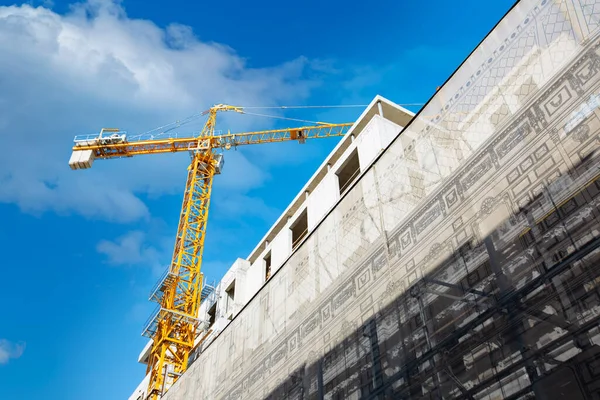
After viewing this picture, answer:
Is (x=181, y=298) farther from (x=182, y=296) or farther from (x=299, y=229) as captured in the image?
(x=299, y=229)

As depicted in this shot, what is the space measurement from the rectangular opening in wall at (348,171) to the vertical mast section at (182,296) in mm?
19249

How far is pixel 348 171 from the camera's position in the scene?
81.5 ft

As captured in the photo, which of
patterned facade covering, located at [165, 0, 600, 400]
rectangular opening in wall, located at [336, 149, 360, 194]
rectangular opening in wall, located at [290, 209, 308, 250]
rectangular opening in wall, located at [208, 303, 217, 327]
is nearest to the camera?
patterned facade covering, located at [165, 0, 600, 400]

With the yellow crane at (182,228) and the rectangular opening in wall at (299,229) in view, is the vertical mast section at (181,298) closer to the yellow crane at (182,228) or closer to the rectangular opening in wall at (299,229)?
the yellow crane at (182,228)

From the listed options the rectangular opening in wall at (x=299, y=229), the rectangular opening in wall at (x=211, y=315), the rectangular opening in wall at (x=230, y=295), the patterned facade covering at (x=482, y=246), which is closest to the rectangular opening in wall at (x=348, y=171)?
the rectangular opening in wall at (x=299, y=229)

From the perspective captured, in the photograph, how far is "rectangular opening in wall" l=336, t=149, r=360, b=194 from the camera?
78.2ft

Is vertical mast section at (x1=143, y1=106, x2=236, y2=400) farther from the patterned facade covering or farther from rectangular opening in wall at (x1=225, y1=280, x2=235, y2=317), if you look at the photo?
the patterned facade covering

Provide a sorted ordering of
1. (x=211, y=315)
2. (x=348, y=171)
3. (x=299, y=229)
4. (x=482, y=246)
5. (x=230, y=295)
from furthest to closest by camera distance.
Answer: (x=211, y=315), (x=230, y=295), (x=299, y=229), (x=348, y=171), (x=482, y=246)

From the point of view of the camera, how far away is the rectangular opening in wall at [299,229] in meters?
26.6

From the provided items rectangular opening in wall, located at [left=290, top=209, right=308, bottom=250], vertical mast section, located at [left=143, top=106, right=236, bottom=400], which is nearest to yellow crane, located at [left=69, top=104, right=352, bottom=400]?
vertical mast section, located at [left=143, top=106, right=236, bottom=400]

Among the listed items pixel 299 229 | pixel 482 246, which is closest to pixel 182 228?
pixel 299 229

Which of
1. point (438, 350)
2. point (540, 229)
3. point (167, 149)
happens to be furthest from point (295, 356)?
point (167, 149)

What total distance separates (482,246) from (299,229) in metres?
17.9

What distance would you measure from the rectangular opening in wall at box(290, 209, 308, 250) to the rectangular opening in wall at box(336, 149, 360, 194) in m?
2.59
